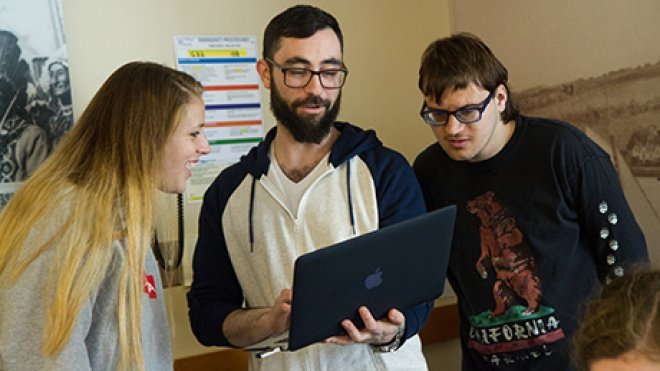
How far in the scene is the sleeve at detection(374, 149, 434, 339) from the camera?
1.58m

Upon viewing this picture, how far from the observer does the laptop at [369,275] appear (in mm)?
1227

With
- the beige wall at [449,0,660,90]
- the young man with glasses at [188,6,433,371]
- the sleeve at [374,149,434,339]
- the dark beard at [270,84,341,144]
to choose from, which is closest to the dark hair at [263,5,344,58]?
the young man with glasses at [188,6,433,371]

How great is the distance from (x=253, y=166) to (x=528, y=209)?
2.18ft

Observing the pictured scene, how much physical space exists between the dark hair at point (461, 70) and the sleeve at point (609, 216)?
10.2 inches

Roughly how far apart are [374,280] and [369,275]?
0.8 inches

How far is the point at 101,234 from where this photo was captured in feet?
3.80

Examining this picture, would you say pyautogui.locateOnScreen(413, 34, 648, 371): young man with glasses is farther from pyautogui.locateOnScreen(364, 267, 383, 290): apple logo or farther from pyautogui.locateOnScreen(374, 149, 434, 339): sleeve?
pyautogui.locateOnScreen(364, 267, 383, 290): apple logo

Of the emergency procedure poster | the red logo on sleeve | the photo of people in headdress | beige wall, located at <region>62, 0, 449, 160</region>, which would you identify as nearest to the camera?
the red logo on sleeve

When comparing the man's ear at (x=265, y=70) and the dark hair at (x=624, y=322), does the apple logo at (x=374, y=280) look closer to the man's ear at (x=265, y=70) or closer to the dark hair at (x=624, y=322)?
the dark hair at (x=624, y=322)

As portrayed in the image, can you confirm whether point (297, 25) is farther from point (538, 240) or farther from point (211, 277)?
point (538, 240)

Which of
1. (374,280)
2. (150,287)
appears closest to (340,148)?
(374,280)

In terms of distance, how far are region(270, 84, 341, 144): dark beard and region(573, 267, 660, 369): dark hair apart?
76 cm

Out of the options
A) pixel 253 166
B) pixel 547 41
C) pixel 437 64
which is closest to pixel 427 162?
pixel 437 64

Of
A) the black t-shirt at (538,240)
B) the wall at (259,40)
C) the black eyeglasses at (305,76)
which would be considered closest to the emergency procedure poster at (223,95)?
the wall at (259,40)
